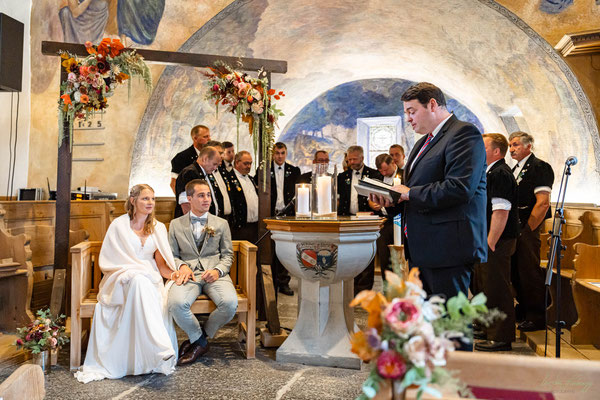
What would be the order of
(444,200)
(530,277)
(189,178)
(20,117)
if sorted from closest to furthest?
(444,200), (530,277), (189,178), (20,117)

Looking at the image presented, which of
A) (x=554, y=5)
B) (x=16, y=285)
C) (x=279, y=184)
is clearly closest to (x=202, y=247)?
(x=16, y=285)

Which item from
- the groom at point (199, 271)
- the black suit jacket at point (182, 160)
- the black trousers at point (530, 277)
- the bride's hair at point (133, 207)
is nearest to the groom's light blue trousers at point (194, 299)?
the groom at point (199, 271)

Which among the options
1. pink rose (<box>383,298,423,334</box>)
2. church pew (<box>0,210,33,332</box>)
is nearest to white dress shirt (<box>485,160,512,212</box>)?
pink rose (<box>383,298,423,334</box>)

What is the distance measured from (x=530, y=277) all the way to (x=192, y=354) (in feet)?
10.3

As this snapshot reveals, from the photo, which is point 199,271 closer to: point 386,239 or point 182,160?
point 182,160

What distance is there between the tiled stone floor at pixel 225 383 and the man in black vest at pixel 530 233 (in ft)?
6.49

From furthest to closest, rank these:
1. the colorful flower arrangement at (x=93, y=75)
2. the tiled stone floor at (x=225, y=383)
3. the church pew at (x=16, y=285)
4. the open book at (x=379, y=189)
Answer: the church pew at (x=16, y=285) → the colorful flower arrangement at (x=93, y=75) → the tiled stone floor at (x=225, y=383) → the open book at (x=379, y=189)

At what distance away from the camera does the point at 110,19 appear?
7.98 meters

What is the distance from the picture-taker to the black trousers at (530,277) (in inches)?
203

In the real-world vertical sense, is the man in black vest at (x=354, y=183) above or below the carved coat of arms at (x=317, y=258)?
above

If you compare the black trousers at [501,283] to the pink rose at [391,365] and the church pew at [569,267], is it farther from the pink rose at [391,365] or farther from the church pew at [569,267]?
the pink rose at [391,365]

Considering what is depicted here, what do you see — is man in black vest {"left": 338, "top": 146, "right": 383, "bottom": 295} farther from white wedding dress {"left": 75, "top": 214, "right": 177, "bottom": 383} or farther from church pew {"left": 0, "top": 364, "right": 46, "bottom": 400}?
church pew {"left": 0, "top": 364, "right": 46, "bottom": 400}

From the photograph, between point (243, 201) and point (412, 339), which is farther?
point (243, 201)

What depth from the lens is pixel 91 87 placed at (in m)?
4.73
